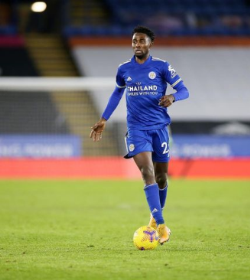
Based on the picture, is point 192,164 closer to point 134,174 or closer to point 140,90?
point 134,174

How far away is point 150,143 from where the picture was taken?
8.40 m

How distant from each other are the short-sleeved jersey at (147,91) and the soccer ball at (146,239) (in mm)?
1211

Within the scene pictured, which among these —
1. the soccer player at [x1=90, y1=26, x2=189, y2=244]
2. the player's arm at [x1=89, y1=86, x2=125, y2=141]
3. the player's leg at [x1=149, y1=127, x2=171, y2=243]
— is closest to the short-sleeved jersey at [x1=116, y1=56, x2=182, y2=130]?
the soccer player at [x1=90, y1=26, x2=189, y2=244]

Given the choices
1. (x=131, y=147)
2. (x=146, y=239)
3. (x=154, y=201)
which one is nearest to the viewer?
(x=146, y=239)

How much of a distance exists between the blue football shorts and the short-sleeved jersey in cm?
7

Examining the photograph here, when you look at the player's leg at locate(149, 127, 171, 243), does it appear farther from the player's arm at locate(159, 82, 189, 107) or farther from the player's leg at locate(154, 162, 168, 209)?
the player's arm at locate(159, 82, 189, 107)

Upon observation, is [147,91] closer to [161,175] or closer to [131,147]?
[131,147]

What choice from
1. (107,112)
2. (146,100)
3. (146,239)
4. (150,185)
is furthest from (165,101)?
(146,239)

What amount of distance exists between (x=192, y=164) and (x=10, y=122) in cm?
608


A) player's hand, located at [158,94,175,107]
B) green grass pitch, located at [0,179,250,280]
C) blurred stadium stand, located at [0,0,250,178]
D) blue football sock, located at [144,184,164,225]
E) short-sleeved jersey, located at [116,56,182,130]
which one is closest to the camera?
green grass pitch, located at [0,179,250,280]

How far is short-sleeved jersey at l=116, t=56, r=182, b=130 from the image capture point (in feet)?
27.6

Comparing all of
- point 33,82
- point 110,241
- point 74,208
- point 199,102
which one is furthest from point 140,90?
point 199,102

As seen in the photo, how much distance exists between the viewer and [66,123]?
2408 cm

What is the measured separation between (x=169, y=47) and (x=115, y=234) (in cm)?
2020
